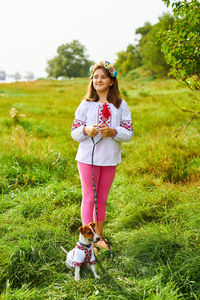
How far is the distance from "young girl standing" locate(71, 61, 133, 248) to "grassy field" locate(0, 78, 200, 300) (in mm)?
537

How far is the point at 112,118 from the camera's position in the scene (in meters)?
2.58

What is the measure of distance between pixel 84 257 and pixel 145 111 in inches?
273

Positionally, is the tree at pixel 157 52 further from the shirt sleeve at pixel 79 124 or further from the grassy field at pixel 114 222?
the shirt sleeve at pixel 79 124

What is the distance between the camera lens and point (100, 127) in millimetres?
2484

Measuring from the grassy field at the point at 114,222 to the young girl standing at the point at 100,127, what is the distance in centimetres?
54

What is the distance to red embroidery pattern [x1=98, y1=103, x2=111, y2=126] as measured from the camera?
8.25ft

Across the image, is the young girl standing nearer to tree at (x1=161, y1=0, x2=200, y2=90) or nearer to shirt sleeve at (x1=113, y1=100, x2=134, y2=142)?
shirt sleeve at (x1=113, y1=100, x2=134, y2=142)

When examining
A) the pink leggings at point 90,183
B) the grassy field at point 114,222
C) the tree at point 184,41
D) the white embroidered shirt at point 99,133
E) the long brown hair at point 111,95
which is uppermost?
the tree at point 184,41

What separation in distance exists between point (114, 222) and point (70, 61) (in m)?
57.1

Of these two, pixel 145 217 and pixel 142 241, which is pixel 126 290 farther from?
pixel 145 217

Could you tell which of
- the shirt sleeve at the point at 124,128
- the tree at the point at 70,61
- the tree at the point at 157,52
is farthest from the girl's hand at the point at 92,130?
the tree at the point at 70,61

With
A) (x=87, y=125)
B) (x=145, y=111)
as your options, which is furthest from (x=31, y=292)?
(x=145, y=111)

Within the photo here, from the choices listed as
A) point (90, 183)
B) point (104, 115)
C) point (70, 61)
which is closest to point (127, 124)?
point (104, 115)

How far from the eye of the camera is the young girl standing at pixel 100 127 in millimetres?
2545
